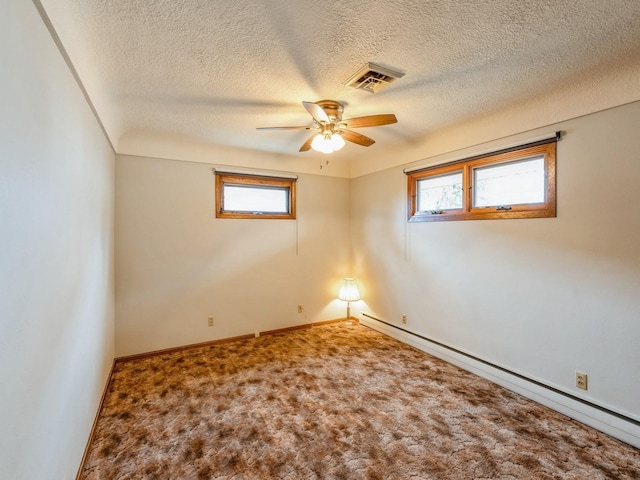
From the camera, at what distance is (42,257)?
1.27 m

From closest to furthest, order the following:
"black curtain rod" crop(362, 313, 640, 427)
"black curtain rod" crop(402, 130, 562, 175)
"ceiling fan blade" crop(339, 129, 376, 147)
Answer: "black curtain rod" crop(362, 313, 640, 427), "black curtain rod" crop(402, 130, 562, 175), "ceiling fan blade" crop(339, 129, 376, 147)

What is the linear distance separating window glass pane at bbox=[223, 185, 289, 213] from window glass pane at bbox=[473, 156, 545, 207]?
8.41 ft

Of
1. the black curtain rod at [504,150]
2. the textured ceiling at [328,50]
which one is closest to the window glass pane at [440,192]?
the black curtain rod at [504,150]

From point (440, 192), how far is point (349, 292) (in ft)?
6.59

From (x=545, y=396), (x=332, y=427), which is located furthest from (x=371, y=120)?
(x=545, y=396)

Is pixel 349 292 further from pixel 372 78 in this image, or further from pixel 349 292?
pixel 372 78

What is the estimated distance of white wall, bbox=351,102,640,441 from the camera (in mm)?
2113

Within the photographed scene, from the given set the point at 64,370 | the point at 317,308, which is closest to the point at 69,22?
the point at 64,370

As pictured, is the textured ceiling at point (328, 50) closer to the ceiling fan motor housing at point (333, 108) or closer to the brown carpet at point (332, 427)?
the ceiling fan motor housing at point (333, 108)

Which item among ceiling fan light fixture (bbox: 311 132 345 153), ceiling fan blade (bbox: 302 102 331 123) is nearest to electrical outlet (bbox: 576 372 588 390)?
ceiling fan light fixture (bbox: 311 132 345 153)

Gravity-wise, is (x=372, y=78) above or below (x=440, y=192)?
above

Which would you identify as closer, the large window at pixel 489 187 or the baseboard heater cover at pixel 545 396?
the baseboard heater cover at pixel 545 396

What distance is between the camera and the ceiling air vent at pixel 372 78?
2.00 meters

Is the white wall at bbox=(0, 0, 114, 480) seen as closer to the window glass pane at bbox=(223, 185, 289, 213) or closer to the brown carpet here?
the brown carpet
